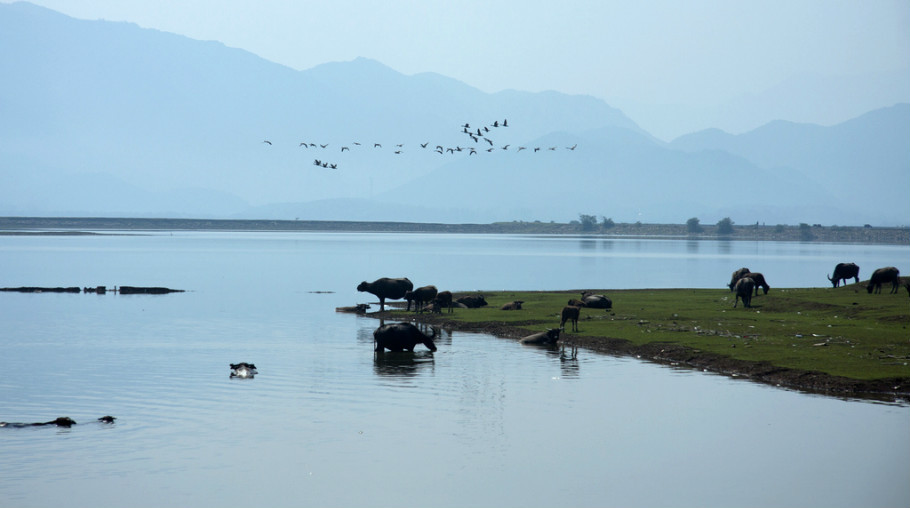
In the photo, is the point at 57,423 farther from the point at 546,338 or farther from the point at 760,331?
the point at 760,331

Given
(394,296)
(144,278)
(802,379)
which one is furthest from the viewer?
(144,278)

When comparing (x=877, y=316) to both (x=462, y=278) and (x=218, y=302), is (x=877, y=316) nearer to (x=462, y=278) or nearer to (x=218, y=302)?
(x=218, y=302)

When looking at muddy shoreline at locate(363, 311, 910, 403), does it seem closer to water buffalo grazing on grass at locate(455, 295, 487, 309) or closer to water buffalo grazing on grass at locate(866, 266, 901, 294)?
water buffalo grazing on grass at locate(455, 295, 487, 309)

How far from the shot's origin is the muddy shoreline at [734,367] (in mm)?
29047

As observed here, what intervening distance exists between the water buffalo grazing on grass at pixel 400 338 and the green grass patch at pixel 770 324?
7.26 metres

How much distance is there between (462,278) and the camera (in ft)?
307

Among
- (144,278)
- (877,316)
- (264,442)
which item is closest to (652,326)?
(877,316)

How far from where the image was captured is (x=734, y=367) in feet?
111

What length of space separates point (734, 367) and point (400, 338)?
1350cm

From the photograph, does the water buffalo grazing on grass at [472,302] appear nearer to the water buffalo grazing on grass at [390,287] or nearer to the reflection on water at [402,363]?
the water buffalo grazing on grass at [390,287]

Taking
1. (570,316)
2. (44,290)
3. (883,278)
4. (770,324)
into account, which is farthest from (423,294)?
(44,290)

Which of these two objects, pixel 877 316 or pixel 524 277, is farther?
pixel 524 277

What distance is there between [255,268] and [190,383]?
80744 millimetres

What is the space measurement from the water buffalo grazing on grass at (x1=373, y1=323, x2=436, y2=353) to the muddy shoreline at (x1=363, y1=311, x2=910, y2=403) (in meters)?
6.86
